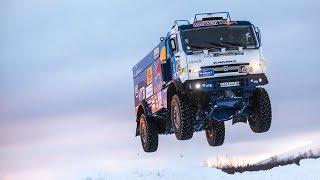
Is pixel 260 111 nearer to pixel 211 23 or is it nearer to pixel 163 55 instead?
pixel 211 23

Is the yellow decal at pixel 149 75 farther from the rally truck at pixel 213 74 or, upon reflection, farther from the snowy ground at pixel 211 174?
the snowy ground at pixel 211 174

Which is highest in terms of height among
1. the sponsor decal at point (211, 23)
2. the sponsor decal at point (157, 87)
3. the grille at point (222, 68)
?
the sponsor decal at point (211, 23)

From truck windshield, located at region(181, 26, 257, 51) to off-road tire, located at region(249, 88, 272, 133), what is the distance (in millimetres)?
1773

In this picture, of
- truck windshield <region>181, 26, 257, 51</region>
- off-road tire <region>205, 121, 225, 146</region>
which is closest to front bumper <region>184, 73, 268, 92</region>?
truck windshield <region>181, 26, 257, 51</region>

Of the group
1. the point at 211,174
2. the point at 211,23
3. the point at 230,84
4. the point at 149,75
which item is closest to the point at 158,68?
the point at 149,75

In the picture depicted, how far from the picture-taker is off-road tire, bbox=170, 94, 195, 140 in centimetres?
1998

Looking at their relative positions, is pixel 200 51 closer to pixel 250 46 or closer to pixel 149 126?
pixel 250 46

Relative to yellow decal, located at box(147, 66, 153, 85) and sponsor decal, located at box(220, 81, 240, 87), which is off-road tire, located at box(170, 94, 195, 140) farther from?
yellow decal, located at box(147, 66, 153, 85)

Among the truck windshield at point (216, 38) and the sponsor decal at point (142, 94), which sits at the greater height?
the truck windshield at point (216, 38)

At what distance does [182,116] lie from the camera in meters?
20.0

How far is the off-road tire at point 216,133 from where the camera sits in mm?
24828

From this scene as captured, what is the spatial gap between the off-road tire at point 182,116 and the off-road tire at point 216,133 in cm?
437

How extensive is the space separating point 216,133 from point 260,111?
4338 mm

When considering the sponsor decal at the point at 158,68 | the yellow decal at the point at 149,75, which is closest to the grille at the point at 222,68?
the sponsor decal at the point at 158,68
